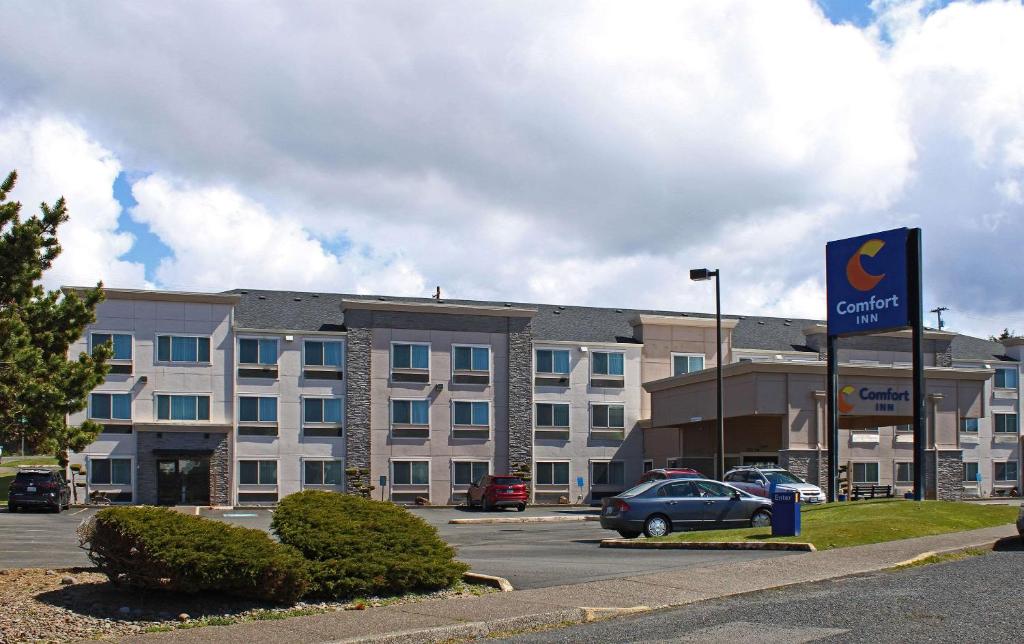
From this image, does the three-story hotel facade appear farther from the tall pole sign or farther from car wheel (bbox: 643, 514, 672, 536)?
car wheel (bbox: 643, 514, 672, 536)

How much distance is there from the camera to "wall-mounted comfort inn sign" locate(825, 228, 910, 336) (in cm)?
3128

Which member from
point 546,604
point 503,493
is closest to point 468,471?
point 503,493

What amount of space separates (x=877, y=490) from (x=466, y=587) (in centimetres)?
3367

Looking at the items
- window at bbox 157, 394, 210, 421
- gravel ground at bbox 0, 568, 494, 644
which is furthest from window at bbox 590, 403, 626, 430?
gravel ground at bbox 0, 568, 494, 644

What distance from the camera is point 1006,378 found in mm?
66500

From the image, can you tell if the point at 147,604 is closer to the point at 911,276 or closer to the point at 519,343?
the point at 911,276

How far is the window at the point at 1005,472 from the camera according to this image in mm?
64438

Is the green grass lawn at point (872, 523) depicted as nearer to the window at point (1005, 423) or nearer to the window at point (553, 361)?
the window at point (553, 361)

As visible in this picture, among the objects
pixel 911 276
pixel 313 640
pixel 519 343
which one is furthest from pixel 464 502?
pixel 313 640

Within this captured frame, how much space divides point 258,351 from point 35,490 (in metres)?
13.7

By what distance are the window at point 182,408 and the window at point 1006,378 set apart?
46.0 m

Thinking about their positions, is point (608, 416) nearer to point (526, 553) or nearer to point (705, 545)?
point (526, 553)

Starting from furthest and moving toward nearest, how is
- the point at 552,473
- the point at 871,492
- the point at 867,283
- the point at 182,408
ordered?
the point at 552,473 → the point at 182,408 → the point at 871,492 → the point at 867,283

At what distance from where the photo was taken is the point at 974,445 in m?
63.9
